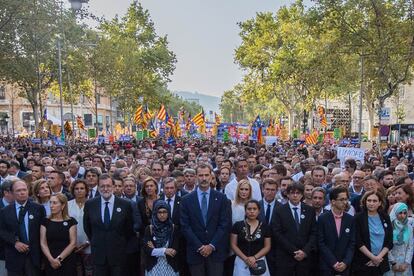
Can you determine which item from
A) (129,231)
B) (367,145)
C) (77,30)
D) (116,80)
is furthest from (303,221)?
(116,80)

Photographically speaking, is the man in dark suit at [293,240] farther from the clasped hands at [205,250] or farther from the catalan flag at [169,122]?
the catalan flag at [169,122]

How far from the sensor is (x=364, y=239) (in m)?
6.33

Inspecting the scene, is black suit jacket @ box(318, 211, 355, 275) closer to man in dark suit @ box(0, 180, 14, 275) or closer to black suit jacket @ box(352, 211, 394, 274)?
black suit jacket @ box(352, 211, 394, 274)

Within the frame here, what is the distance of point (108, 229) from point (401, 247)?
379 cm

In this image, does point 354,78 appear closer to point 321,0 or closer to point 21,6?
point 321,0

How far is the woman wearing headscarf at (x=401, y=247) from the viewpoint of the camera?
20.9 ft

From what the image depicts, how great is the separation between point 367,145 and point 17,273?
19.7m

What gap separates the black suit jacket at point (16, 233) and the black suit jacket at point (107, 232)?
23.9 inches

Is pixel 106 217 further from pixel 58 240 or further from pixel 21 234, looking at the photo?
pixel 21 234

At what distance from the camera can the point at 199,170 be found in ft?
22.8

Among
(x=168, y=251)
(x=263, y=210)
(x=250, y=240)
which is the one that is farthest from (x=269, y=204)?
(x=168, y=251)

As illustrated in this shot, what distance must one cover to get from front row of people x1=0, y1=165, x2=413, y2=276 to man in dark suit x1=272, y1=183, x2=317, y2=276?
13mm

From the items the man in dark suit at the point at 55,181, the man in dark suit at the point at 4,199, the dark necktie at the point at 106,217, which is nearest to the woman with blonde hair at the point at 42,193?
the man in dark suit at the point at 4,199

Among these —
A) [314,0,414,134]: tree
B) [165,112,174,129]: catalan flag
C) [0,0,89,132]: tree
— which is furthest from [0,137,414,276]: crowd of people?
[165,112,174,129]: catalan flag
